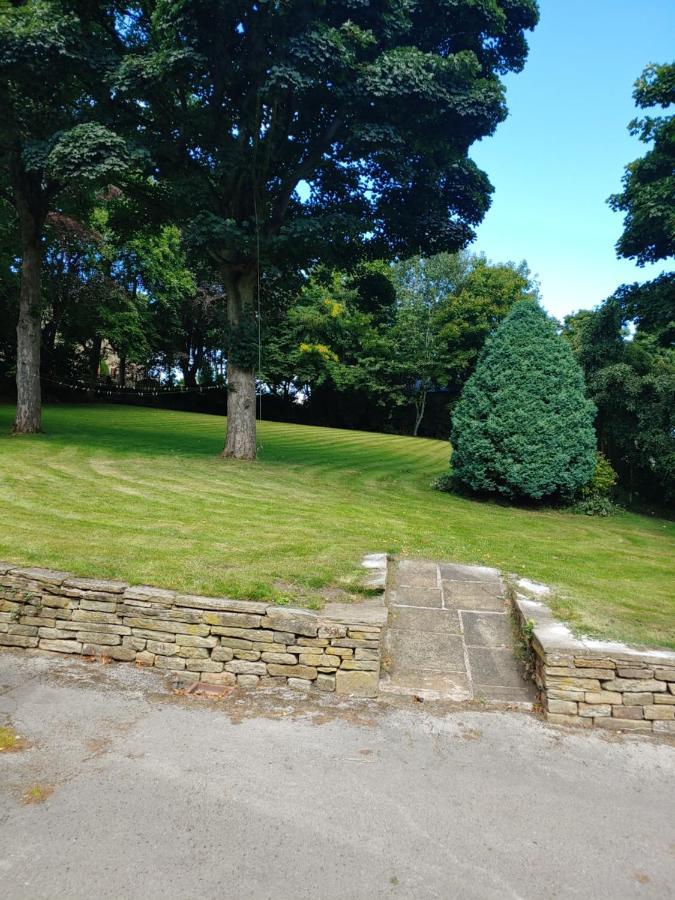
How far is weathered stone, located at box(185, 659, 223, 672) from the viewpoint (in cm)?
440

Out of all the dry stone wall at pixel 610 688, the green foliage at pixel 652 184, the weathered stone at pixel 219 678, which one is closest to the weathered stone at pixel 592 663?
the dry stone wall at pixel 610 688

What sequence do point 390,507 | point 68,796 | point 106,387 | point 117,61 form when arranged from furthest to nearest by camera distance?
1. point 106,387
2. point 117,61
3. point 390,507
4. point 68,796

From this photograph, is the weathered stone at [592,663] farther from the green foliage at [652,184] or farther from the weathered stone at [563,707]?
the green foliage at [652,184]

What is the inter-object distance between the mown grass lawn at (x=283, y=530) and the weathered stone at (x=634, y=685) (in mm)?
489

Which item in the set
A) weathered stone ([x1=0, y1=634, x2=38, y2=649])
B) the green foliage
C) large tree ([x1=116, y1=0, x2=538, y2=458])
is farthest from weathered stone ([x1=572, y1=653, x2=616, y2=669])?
the green foliage

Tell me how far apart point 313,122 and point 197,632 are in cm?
1253

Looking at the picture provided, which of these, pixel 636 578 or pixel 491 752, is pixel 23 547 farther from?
pixel 636 578

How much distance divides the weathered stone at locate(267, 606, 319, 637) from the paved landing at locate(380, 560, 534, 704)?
710mm

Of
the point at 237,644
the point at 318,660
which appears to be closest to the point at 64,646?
the point at 237,644

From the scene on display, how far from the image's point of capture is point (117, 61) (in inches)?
435

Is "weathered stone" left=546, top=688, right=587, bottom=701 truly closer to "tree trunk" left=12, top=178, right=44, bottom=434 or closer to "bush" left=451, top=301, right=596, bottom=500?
"bush" left=451, top=301, right=596, bottom=500

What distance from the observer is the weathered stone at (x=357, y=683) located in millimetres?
4246

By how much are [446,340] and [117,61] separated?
27.3m

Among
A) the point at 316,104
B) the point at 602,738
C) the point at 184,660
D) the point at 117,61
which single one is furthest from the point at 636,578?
the point at 117,61
